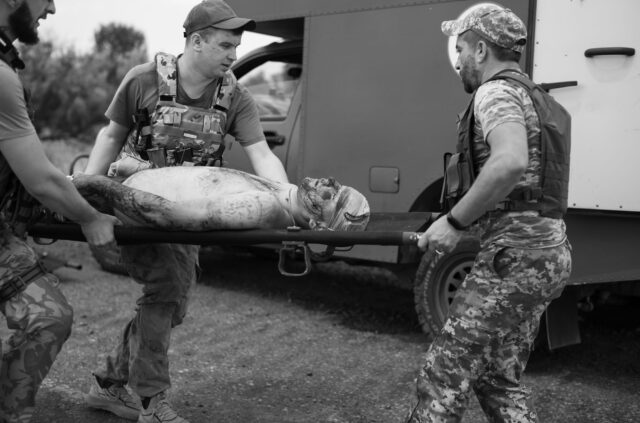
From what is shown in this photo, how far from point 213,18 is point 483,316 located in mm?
1642

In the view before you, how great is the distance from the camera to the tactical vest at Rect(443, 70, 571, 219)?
108 inches

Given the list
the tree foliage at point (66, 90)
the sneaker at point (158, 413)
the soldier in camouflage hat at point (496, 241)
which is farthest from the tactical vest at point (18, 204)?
the tree foliage at point (66, 90)

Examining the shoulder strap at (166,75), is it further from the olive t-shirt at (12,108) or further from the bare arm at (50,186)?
the olive t-shirt at (12,108)

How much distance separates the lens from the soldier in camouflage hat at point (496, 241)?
9.00 feet

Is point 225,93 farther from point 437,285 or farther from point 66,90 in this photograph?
point 66,90

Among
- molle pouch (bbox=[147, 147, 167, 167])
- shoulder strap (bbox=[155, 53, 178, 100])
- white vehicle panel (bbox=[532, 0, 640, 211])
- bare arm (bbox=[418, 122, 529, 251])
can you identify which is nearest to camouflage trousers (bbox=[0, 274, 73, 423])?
molle pouch (bbox=[147, 147, 167, 167])

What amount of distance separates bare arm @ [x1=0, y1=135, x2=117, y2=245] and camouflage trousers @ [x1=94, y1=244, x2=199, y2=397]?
471 millimetres

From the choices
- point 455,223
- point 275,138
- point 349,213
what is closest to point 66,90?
point 275,138

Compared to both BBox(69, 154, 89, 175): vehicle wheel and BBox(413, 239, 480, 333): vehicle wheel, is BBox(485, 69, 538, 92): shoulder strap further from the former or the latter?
BBox(69, 154, 89, 175): vehicle wheel

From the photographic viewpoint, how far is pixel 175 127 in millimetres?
3375

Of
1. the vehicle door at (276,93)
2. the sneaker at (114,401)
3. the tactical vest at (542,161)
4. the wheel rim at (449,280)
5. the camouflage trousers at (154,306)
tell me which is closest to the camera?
the tactical vest at (542,161)

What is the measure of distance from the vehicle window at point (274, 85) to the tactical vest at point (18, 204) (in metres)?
3.15

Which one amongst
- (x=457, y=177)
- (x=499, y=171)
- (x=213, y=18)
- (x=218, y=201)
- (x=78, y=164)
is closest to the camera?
(x=499, y=171)

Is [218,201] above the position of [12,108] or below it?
below
